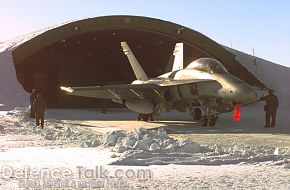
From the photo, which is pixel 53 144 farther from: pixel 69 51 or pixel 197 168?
pixel 69 51

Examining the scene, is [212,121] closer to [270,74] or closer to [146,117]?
[146,117]

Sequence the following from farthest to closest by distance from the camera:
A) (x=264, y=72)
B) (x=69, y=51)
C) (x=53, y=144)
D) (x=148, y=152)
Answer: (x=264, y=72) → (x=69, y=51) → (x=53, y=144) → (x=148, y=152)

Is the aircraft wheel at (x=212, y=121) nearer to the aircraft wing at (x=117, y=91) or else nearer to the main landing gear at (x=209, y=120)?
the main landing gear at (x=209, y=120)

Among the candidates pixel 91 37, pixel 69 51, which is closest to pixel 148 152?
pixel 91 37

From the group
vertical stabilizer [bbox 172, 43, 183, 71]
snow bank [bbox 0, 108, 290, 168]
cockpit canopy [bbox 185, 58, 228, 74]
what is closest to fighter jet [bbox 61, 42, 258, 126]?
cockpit canopy [bbox 185, 58, 228, 74]

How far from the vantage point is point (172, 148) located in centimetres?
912

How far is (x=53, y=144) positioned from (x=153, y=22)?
20.6 meters

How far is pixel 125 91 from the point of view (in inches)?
779

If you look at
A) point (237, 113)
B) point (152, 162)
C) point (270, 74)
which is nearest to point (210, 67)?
point (237, 113)

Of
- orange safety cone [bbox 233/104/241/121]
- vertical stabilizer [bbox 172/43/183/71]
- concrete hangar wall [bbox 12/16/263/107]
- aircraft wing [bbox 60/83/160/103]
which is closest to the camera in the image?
orange safety cone [bbox 233/104/241/121]

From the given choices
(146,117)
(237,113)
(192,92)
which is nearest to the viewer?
(237,113)

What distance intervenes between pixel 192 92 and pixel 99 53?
21276 mm

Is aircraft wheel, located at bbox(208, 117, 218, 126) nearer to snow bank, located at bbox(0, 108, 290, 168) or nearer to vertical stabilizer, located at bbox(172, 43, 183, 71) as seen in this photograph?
vertical stabilizer, located at bbox(172, 43, 183, 71)

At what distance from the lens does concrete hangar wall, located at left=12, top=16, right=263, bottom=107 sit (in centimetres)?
2944
